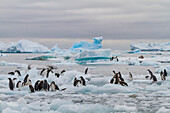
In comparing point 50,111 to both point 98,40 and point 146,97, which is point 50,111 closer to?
point 146,97

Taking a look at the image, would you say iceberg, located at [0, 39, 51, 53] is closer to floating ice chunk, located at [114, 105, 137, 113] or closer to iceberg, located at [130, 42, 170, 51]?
iceberg, located at [130, 42, 170, 51]

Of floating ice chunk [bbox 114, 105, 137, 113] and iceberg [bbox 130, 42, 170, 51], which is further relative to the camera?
iceberg [bbox 130, 42, 170, 51]

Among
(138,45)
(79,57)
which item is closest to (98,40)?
(79,57)

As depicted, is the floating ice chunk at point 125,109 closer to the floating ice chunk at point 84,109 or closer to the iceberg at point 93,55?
the floating ice chunk at point 84,109

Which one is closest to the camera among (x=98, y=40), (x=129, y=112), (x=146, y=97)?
(x=129, y=112)

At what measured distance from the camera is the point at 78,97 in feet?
25.9

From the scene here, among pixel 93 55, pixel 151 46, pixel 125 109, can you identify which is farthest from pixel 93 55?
pixel 151 46

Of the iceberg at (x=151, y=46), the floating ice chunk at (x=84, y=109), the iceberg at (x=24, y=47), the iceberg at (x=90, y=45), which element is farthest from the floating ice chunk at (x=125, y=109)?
the iceberg at (x=151, y=46)

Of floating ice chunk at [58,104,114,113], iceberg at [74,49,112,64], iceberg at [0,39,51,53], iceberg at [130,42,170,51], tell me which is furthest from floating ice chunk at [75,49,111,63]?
iceberg at [130,42,170,51]

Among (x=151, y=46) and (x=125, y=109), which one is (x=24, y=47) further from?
(x=125, y=109)

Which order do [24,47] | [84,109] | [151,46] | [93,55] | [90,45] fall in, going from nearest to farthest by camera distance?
[84,109]
[93,55]
[90,45]
[24,47]
[151,46]

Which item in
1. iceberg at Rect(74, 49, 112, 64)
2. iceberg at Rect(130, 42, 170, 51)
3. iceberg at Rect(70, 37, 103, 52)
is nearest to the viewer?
iceberg at Rect(74, 49, 112, 64)

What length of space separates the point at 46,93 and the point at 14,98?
114 cm

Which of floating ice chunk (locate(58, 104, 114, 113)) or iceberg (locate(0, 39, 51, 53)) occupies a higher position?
iceberg (locate(0, 39, 51, 53))
